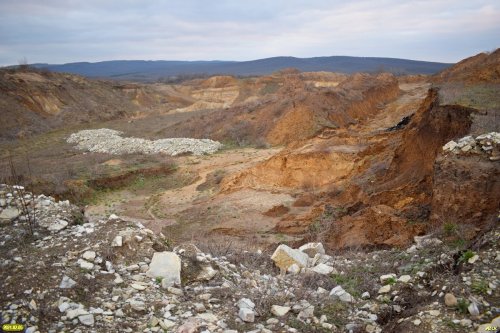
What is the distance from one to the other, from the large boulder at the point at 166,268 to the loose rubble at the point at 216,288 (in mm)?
13

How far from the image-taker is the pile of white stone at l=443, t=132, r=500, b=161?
7.62m

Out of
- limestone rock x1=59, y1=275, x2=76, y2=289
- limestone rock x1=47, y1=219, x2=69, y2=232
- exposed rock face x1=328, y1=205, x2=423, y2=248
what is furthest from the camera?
exposed rock face x1=328, y1=205, x2=423, y2=248

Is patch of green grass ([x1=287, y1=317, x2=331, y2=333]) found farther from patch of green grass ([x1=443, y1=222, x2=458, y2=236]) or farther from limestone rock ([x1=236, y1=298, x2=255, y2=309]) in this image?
patch of green grass ([x1=443, y1=222, x2=458, y2=236])

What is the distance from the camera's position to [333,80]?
55.9 metres

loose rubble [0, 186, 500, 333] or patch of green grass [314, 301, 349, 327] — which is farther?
patch of green grass [314, 301, 349, 327]

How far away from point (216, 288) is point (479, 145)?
20.3 ft

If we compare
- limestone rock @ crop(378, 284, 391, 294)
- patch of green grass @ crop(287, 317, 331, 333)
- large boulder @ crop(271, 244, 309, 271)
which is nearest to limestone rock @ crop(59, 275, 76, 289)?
patch of green grass @ crop(287, 317, 331, 333)

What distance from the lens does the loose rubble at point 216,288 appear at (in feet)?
13.0

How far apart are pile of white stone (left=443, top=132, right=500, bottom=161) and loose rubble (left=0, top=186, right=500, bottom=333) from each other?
2.90m

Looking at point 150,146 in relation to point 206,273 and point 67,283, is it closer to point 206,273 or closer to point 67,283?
point 206,273

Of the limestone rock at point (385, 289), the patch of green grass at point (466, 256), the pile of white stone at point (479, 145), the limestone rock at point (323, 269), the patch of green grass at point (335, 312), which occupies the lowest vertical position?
the limestone rock at point (323, 269)

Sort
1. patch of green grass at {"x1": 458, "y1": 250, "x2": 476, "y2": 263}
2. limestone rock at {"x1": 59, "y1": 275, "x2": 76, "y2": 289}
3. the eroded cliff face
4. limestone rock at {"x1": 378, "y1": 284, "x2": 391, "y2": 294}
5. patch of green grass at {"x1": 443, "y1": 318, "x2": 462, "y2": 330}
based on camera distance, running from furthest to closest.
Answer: the eroded cliff face < limestone rock at {"x1": 378, "y1": 284, "x2": 391, "y2": 294} < patch of green grass at {"x1": 458, "y1": 250, "x2": 476, "y2": 263} < limestone rock at {"x1": 59, "y1": 275, "x2": 76, "y2": 289} < patch of green grass at {"x1": 443, "y1": 318, "x2": 462, "y2": 330}

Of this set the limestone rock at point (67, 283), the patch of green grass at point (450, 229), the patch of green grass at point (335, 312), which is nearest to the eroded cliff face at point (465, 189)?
the patch of green grass at point (450, 229)

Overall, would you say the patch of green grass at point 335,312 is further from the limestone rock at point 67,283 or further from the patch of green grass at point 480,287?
the limestone rock at point 67,283
